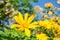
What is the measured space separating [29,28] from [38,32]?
0.18m

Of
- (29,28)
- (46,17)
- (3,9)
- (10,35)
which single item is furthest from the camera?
(46,17)

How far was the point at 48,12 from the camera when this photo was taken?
63.6 inches

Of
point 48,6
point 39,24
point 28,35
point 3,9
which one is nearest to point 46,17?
point 48,6

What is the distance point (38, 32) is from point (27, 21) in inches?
7.8

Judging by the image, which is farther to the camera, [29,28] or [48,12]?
[48,12]

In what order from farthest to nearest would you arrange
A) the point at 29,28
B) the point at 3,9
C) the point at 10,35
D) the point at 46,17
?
1. the point at 46,17
2. the point at 3,9
3. the point at 29,28
4. the point at 10,35

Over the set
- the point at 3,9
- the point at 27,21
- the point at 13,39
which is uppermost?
the point at 3,9

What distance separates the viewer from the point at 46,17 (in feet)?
4.98

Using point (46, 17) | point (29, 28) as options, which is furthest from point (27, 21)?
point (46, 17)

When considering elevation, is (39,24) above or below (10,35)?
above

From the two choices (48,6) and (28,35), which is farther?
(48,6)

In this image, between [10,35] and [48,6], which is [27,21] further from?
[48,6]

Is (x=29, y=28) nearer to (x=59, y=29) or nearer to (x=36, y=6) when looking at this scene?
(x=59, y=29)

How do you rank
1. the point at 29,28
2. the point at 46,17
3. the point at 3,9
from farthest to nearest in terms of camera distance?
1. the point at 46,17
2. the point at 3,9
3. the point at 29,28
